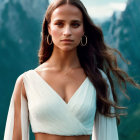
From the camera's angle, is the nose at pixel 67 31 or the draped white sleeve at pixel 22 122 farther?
the draped white sleeve at pixel 22 122

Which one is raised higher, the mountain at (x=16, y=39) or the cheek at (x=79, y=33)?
the mountain at (x=16, y=39)

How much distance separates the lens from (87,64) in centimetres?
307

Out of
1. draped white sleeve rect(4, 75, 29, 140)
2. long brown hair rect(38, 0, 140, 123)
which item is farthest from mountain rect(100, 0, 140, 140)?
draped white sleeve rect(4, 75, 29, 140)

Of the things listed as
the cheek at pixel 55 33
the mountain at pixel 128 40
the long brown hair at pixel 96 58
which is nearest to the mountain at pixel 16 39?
the mountain at pixel 128 40

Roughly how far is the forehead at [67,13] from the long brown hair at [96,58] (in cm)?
4

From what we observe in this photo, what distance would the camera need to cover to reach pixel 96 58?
3.18 metres

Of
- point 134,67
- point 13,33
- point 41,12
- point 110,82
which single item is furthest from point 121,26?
point 110,82

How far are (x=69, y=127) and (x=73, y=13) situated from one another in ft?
3.25

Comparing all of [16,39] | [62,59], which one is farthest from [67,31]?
[16,39]

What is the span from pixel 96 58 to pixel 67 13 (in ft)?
A: 2.09

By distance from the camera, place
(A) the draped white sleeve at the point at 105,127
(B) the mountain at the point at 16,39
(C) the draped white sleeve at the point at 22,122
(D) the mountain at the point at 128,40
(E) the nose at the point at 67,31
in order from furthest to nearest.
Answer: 1. (B) the mountain at the point at 16,39
2. (D) the mountain at the point at 128,40
3. (A) the draped white sleeve at the point at 105,127
4. (C) the draped white sleeve at the point at 22,122
5. (E) the nose at the point at 67,31

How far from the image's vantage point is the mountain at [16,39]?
1462cm

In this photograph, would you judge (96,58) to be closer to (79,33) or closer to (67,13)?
(79,33)

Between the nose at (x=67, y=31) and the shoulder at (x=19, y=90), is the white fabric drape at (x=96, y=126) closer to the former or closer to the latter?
the shoulder at (x=19, y=90)
